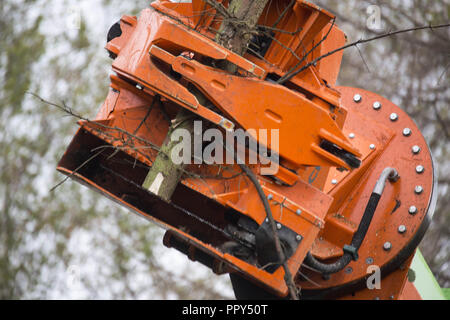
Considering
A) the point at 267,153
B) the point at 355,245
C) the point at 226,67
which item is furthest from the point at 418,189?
the point at 226,67

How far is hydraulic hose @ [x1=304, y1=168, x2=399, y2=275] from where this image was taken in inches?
157

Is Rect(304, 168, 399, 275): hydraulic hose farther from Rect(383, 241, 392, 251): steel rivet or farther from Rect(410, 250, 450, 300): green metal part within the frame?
Rect(410, 250, 450, 300): green metal part

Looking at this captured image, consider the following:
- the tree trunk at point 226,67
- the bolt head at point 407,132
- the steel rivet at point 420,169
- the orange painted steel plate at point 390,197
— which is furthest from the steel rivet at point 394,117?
the tree trunk at point 226,67

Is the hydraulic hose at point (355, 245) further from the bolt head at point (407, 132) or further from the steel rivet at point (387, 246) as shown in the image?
the bolt head at point (407, 132)

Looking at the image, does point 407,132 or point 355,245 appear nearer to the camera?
point 355,245

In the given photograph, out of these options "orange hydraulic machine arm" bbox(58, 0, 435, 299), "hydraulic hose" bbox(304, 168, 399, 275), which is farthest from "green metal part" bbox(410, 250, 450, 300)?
"hydraulic hose" bbox(304, 168, 399, 275)

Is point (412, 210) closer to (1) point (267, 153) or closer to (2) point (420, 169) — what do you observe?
(2) point (420, 169)

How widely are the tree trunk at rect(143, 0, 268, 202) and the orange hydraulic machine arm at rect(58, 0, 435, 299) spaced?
0.23 ft

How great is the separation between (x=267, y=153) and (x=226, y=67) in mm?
539

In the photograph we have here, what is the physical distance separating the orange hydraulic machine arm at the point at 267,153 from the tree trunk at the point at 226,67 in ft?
0.23

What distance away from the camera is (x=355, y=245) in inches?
160

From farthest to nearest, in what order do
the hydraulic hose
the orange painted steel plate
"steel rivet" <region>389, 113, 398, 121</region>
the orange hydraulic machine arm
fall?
"steel rivet" <region>389, 113, 398, 121</region>
the orange painted steel plate
the hydraulic hose
the orange hydraulic machine arm

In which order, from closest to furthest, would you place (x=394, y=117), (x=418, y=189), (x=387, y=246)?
(x=387, y=246)
(x=418, y=189)
(x=394, y=117)

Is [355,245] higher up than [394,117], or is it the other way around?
[394,117]
